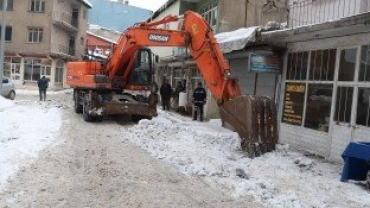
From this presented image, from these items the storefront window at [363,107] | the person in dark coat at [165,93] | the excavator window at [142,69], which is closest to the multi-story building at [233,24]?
the person in dark coat at [165,93]

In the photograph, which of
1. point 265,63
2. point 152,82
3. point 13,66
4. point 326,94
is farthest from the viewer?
point 13,66

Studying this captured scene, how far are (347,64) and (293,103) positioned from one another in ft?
9.25

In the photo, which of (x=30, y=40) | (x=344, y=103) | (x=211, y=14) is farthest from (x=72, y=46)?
(x=344, y=103)

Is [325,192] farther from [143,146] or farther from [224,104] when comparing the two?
[143,146]

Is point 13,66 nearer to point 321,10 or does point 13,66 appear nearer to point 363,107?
point 321,10

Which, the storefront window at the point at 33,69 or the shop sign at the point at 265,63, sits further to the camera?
the storefront window at the point at 33,69

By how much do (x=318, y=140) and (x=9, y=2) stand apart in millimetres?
42370

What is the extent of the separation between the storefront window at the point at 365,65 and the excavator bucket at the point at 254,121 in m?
2.27

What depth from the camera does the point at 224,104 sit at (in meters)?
12.1

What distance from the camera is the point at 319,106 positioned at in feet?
44.5

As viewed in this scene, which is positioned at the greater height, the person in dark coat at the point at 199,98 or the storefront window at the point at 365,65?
the storefront window at the point at 365,65

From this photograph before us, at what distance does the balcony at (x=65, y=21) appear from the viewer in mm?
49062

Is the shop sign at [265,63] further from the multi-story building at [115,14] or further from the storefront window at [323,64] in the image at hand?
the multi-story building at [115,14]

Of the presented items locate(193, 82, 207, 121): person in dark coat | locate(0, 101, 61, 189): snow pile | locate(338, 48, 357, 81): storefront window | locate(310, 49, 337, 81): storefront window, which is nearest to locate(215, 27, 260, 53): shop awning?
locate(310, 49, 337, 81): storefront window
